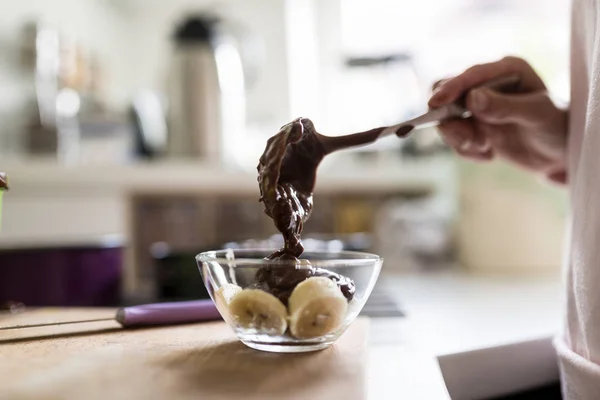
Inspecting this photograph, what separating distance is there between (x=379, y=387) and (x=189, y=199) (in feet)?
3.84

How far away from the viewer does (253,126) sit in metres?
2.04

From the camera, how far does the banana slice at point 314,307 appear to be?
1.55ft


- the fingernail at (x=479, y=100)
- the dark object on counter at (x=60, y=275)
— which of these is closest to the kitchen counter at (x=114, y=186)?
the dark object on counter at (x=60, y=275)

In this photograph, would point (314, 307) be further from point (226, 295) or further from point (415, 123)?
point (415, 123)

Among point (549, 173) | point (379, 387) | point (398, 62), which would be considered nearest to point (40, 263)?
point (379, 387)

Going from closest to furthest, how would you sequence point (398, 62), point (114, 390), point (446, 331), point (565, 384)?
point (114, 390)
point (565, 384)
point (446, 331)
point (398, 62)

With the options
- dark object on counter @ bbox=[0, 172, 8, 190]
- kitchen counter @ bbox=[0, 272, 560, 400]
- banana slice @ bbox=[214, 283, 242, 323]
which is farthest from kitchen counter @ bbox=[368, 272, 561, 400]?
dark object on counter @ bbox=[0, 172, 8, 190]

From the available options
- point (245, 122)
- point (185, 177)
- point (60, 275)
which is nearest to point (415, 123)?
point (60, 275)

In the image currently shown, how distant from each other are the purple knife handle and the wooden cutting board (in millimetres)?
15

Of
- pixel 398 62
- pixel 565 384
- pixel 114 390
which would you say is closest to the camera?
pixel 114 390

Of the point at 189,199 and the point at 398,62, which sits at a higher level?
the point at 398,62

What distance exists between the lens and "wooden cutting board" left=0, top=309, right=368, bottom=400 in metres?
0.39

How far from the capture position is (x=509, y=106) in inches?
28.0

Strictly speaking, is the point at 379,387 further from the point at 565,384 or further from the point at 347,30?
the point at 347,30
